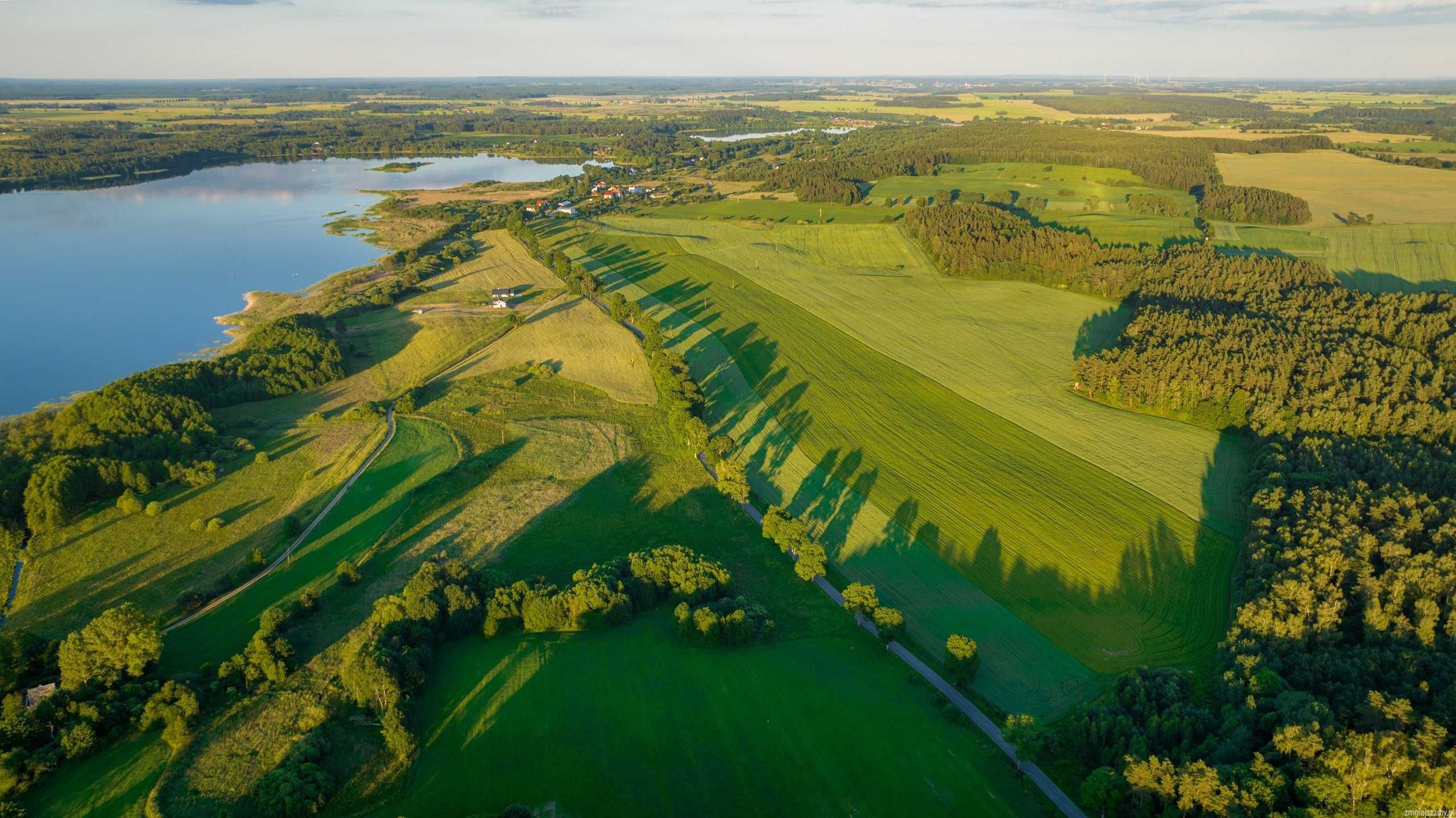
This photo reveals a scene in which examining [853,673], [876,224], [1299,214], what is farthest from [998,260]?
[853,673]

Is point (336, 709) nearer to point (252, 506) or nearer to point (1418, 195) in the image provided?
point (252, 506)

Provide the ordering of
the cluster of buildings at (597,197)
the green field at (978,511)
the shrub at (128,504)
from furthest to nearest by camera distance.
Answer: the cluster of buildings at (597,197) → the shrub at (128,504) → the green field at (978,511)

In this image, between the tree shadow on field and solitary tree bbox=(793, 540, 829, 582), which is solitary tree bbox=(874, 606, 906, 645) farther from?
the tree shadow on field

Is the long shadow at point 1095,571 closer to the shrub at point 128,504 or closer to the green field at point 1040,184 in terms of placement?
the shrub at point 128,504

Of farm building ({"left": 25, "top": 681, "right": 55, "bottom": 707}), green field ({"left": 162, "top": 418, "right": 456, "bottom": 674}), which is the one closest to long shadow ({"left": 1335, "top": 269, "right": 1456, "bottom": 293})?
green field ({"left": 162, "top": 418, "right": 456, "bottom": 674})

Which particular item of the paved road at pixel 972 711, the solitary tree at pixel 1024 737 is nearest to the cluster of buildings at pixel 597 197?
the paved road at pixel 972 711

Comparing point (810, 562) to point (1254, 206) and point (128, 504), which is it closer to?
point (128, 504)

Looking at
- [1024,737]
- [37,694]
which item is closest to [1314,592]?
[1024,737]
